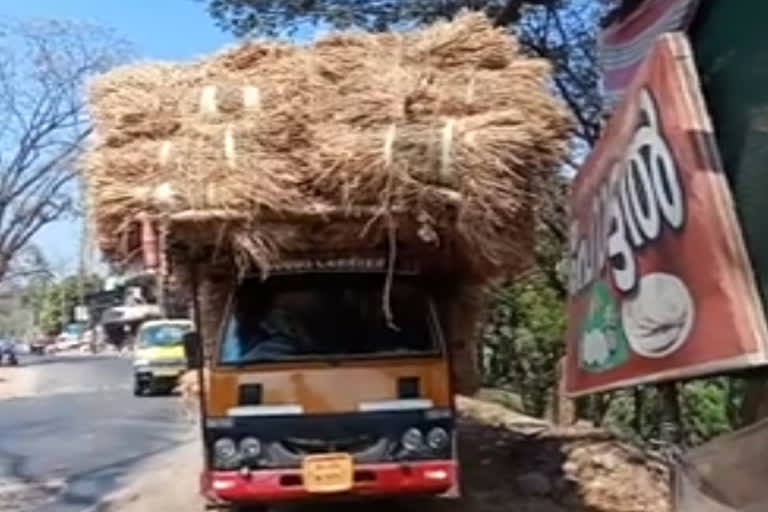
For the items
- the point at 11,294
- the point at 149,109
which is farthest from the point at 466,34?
the point at 11,294

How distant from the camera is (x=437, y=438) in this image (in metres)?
10.1

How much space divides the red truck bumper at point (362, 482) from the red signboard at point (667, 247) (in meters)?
5.42

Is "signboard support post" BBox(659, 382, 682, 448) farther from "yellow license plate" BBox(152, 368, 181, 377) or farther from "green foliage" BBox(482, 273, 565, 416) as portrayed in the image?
"yellow license plate" BBox(152, 368, 181, 377)

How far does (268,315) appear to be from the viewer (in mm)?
10570

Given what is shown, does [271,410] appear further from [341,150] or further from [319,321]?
[341,150]

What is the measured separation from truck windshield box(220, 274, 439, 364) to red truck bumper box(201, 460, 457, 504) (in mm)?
842

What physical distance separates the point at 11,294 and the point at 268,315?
66.3 m

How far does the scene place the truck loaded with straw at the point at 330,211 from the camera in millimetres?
9312

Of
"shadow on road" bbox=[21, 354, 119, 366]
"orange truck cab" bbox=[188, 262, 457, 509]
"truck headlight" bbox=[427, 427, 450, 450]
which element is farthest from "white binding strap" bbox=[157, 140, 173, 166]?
"shadow on road" bbox=[21, 354, 119, 366]

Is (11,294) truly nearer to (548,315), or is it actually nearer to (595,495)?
(548,315)

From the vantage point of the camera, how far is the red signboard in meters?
3.57

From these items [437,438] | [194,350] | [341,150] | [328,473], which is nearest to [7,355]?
[194,350]

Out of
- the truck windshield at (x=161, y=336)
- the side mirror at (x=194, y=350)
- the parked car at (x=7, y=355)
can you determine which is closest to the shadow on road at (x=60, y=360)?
the parked car at (x=7, y=355)

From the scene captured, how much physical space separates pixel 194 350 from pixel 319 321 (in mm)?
1011
